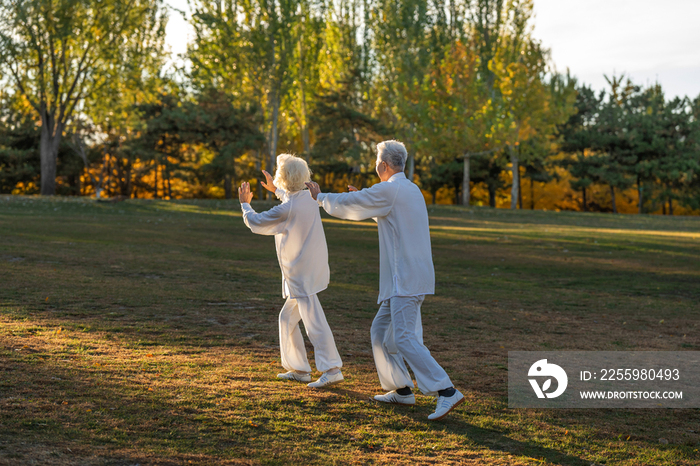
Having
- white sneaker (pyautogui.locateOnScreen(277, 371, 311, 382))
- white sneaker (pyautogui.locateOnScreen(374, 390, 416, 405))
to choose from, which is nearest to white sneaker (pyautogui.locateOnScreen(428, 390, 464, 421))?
white sneaker (pyautogui.locateOnScreen(374, 390, 416, 405))

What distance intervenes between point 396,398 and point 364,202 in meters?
1.65

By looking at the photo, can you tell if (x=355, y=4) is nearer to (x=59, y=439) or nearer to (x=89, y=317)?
(x=89, y=317)

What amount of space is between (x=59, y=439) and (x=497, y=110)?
42617mm

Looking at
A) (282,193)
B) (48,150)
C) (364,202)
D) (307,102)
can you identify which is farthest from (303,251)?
(307,102)

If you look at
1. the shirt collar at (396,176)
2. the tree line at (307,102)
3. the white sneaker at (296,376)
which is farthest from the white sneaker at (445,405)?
the tree line at (307,102)

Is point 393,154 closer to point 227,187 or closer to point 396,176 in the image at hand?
point 396,176

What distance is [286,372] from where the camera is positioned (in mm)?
6238

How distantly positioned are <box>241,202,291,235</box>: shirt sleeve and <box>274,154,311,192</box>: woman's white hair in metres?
0.17

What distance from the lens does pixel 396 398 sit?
17.9ft

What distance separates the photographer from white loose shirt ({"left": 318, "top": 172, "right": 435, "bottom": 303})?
5113 mm

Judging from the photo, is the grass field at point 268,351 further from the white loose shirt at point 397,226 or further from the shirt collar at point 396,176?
the shirt collar at point 396,176

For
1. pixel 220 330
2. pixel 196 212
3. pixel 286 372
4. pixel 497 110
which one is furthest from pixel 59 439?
pixel 497 110

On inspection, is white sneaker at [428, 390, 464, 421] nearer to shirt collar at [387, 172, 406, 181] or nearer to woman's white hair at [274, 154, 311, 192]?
shirt collar at [387, 172, 406, 181]

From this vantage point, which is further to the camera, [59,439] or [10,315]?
[10,315]
